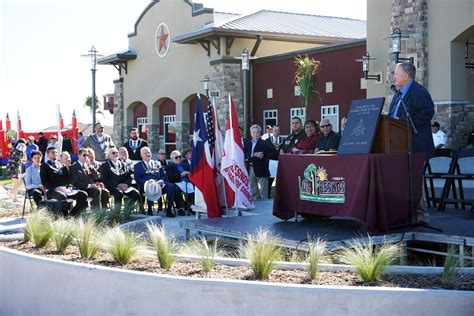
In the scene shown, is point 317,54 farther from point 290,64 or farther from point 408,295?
point 408,295

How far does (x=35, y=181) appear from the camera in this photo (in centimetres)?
1310

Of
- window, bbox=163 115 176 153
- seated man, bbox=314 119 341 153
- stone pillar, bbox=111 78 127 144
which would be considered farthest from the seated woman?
stone pillar, bbox=111 78 127 144

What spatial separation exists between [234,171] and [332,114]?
14899 mm

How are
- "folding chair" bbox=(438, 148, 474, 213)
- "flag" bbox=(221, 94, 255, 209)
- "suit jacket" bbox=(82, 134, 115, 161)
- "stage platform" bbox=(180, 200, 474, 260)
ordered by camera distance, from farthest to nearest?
"suit jacket" bbox=(82, 134, 115, 161) < "flag" bbox=(221, 94, 255, 209) < "folding chair" bbox=(438, 148, 474, 213) < "stage platform" bbox=(180, 200, 474, 260)

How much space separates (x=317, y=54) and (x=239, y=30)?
13.5 feet

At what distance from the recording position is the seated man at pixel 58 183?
1245 cm

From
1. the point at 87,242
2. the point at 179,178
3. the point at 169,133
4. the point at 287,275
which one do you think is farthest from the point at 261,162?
the point at 169,133

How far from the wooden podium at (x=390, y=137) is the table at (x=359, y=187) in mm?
125

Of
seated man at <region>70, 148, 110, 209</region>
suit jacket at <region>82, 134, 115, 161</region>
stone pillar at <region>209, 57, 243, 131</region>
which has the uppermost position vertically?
stone pillar at <region>209, 57, 243, 131</region>

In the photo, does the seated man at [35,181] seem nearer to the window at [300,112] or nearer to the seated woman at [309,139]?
the seated woman at [309,139]

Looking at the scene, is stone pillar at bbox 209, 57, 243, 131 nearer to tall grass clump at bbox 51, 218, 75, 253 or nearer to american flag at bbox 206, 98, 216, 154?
american flag at bbox 206, 98, 216, 154

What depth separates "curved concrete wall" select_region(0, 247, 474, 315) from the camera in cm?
491

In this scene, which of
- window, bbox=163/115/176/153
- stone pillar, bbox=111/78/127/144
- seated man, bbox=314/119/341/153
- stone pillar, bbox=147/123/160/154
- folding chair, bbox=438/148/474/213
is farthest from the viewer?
stone pillar, bbox=111/78/127/144

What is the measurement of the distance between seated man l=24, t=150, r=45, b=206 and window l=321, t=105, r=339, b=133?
13.7m
